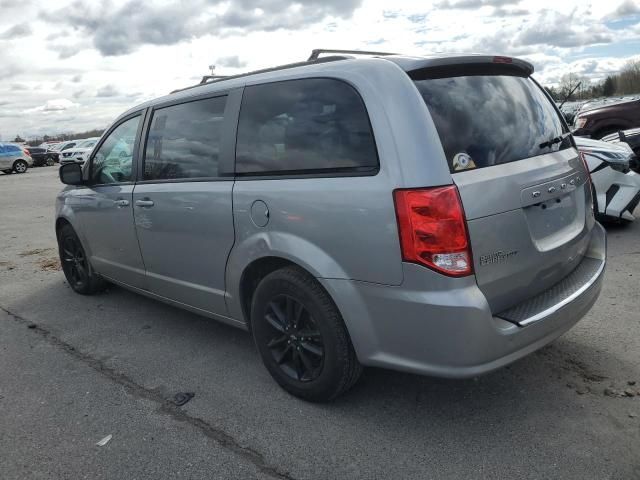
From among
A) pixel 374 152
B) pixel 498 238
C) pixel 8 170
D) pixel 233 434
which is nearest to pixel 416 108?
pixel 374 152

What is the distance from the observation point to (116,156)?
4.64 metres

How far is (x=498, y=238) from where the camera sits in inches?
104

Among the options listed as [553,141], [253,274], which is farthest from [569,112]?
[253,274]

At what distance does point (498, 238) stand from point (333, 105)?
1065 mm

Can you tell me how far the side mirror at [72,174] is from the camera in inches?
195

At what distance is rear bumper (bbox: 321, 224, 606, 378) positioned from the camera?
2514 mm

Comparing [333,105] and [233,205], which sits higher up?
[333,105]

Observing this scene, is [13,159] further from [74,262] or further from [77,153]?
[74,262]

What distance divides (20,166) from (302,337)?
3318 cm

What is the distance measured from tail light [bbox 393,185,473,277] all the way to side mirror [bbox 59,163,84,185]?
3.50 metres

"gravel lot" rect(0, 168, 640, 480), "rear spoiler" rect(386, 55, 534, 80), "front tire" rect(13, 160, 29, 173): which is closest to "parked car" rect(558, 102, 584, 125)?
"rear spoiler" rect(386, 55, 534, 80)

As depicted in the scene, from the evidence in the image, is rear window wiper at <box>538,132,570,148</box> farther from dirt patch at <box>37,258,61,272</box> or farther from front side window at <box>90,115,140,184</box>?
dirt patch at <box>37,258,61,272</box>

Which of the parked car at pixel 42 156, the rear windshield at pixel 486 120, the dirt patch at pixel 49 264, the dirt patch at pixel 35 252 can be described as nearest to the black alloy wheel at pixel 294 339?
the rear windshield at pixel 486 120

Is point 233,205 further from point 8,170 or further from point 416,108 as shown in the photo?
point 8,170
